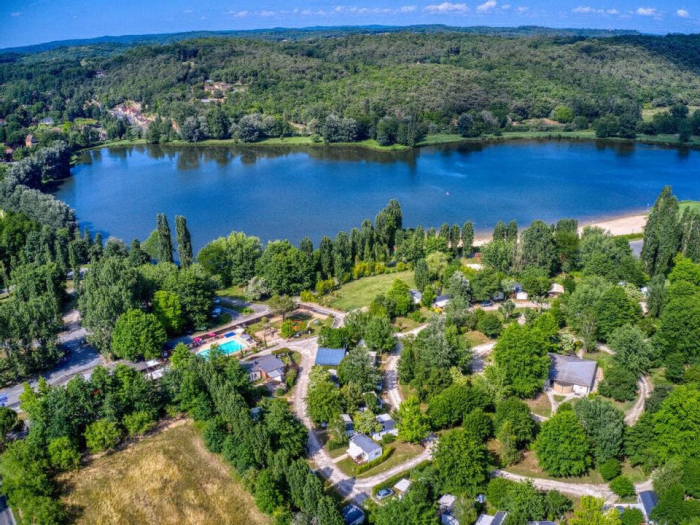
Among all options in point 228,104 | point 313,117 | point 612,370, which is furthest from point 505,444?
point 228,104

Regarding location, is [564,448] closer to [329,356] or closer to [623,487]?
[623,487]

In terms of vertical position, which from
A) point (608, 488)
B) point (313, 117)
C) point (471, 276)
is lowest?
point (608, 488)

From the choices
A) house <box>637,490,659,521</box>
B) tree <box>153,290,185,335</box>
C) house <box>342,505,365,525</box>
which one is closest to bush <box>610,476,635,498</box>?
house <box>637,490,659,521</box>

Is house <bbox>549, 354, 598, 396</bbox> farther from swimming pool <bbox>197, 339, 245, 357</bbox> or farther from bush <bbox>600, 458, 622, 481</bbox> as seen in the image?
swimming pool <bbox>197, 339, 245, 357</bbox>

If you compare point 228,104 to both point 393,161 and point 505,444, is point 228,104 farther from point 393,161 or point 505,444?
point 505,444

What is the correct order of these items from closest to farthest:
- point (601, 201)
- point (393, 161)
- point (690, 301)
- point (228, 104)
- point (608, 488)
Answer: point (608, 488) → point (690, 301) → point (601, 201) → point (393, 161) → point (228, 104)

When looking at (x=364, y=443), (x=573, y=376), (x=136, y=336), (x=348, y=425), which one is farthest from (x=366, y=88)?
(x=364, y=443)
